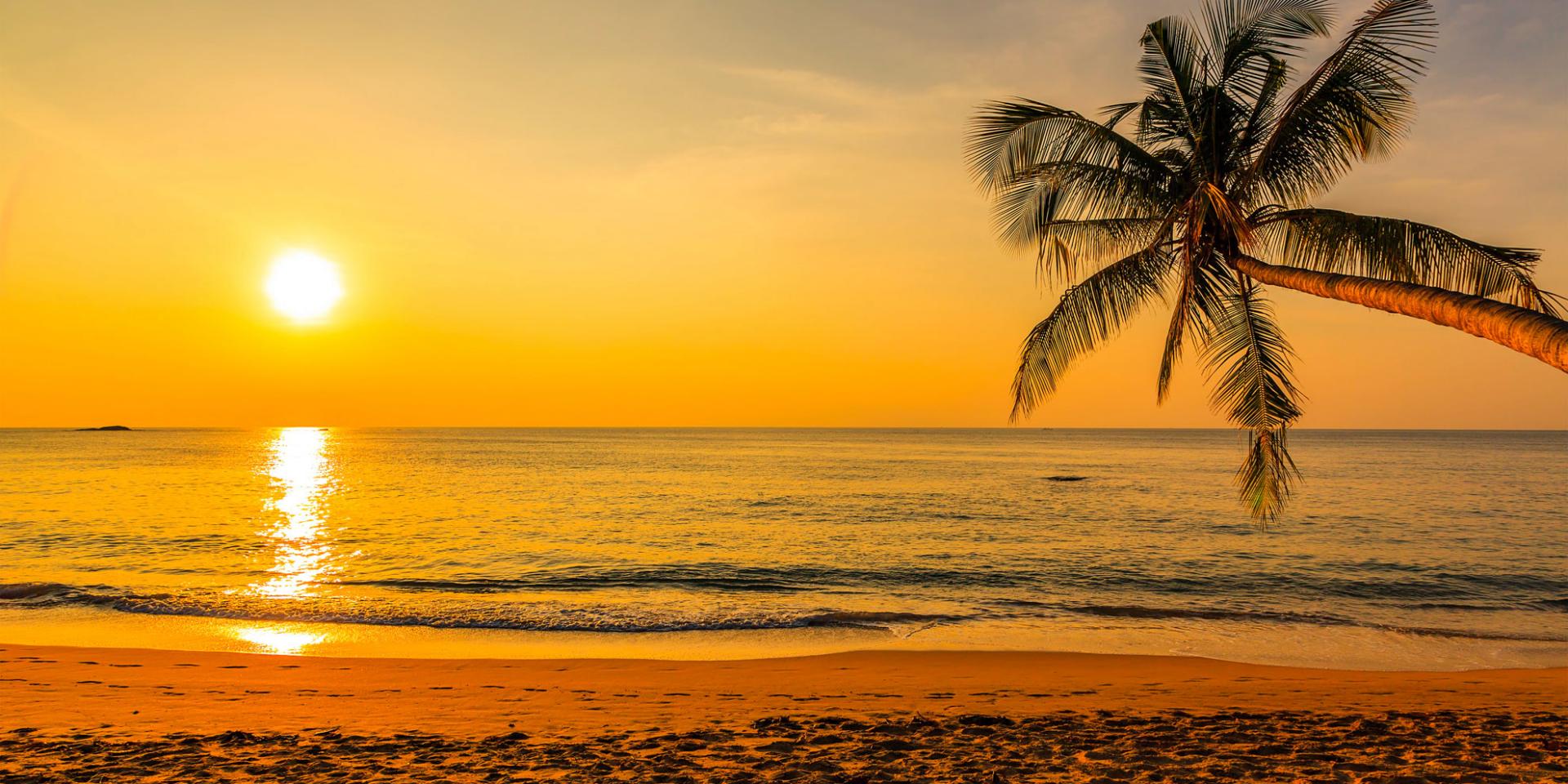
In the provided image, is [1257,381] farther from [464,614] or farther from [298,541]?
[298,541]

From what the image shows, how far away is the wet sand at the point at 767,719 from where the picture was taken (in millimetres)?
6980

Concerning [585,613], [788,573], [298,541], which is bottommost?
[298,541]

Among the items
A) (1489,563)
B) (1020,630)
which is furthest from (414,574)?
(1489,563)

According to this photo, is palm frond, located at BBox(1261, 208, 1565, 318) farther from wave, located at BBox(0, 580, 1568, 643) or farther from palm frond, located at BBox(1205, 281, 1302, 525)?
wave, located at BBox(0, 580, 1568, 643)

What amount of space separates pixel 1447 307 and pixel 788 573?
18.1 m

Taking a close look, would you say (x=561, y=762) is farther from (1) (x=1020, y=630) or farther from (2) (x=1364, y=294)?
(1) (x=1020, y=630)

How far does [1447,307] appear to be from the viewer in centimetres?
581

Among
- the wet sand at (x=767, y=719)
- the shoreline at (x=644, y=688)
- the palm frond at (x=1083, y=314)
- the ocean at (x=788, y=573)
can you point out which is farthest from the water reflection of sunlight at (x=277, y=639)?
the palm frond at (x=1083, y=314)

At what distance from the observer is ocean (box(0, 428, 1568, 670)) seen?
14.8 metres

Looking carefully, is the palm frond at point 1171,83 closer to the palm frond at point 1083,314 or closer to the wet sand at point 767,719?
the palm frond at point 1083,314

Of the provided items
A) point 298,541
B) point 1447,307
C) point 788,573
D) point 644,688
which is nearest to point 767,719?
point 644,688

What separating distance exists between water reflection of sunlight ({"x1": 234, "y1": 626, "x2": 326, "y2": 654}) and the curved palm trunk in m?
14.5

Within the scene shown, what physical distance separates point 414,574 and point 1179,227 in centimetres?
1970

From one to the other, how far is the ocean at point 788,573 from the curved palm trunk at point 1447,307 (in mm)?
8482
